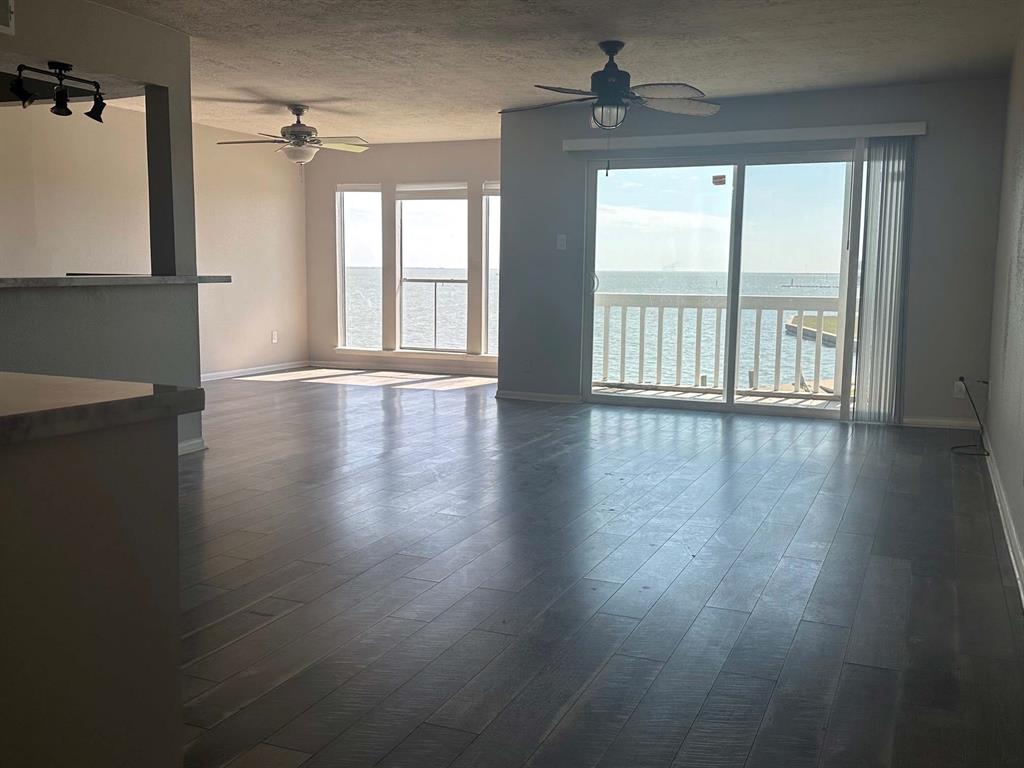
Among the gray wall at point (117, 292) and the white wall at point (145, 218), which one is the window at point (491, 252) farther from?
the gray wall at point (117, 292)

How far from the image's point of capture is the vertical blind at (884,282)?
6.07 meters

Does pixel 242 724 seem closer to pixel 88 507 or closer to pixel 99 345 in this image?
pixel 88 507

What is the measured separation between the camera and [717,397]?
689 centimetres

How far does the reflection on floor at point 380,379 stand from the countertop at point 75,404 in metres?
6.44

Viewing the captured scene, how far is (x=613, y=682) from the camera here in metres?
2.24

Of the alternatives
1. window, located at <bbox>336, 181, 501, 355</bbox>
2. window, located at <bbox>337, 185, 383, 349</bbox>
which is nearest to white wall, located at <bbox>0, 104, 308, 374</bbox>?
window, located at <bbox>337, 185, 383, 349</bbox>

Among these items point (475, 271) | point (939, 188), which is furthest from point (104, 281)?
point (939, 188)

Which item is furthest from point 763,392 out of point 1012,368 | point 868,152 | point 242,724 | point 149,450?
point 149,450

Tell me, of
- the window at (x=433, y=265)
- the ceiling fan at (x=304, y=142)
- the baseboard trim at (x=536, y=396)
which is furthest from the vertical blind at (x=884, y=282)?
the window at (x=433, y=265)

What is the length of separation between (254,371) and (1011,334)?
Answer: 7.05 meters

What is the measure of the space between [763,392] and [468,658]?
16.2 feet

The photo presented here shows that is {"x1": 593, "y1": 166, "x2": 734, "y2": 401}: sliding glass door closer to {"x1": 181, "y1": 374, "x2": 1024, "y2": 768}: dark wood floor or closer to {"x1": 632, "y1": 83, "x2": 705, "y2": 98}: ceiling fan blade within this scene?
{"x1": 181, "y1": 374, "x2": 1024, "y2": 768}: dark wood floor

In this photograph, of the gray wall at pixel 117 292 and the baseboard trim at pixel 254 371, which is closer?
the gray wall at pixel 117 292

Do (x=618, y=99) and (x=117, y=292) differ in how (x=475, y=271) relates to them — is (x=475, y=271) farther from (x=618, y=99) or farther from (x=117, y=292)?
(x=117, y=292)
